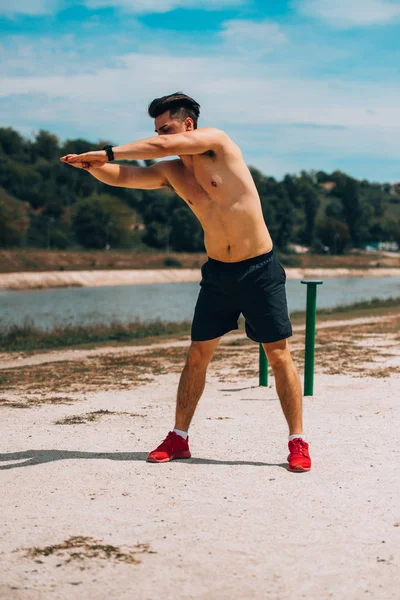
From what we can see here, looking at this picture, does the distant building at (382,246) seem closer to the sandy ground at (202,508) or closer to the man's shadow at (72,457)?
the sandy ground at (202,508)

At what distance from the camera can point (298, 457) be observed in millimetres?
4680

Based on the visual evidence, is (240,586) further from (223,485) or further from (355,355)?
(355,355)

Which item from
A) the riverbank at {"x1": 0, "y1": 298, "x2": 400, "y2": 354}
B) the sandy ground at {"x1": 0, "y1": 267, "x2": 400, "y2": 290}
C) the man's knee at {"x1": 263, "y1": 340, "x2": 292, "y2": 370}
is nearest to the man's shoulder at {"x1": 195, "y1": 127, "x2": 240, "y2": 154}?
the man's knee at {"x1": 263, "y1": 340, "x2": 292, "y2": 370}

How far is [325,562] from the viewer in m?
3.24

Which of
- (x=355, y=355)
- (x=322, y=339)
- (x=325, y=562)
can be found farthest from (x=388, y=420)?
(x=322, y=339)

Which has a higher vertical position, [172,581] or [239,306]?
[239,306]

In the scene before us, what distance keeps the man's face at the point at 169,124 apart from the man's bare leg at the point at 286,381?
52.6 inches

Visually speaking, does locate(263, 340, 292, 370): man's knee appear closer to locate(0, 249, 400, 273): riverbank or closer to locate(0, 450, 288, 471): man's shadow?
locate(0, 450, 288, 471): man's shadow

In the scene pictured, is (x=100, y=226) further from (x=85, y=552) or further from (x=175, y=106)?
(x=85, y=552)

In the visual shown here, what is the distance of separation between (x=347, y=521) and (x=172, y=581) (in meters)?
1.04

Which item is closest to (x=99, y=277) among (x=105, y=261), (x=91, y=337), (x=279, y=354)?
(x=105, y=261)

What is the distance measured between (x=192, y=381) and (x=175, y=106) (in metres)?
1.63

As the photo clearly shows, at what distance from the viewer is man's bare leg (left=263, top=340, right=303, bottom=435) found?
4891 millimetres

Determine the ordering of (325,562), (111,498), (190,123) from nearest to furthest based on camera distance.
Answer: (325,562)
(111,498)
(190,123)
